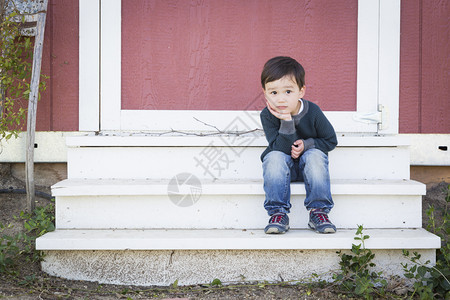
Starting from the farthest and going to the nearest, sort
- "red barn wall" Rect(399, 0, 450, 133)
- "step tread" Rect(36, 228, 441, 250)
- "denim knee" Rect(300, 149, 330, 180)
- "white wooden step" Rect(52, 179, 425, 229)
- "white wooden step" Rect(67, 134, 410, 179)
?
"red barn wall" Rect(399, 0, 450, 133) < "white wooden step" Rect(67, 134, 410, 179) < "white wooden step" Rect(52, 179, 425, 229) < "denim knee" Rect(300, 149, 330, 180) < "step tread" Rect(36, 228, 441, 250)

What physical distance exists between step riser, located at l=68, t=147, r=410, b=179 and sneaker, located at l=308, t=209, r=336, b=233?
0.38 meters

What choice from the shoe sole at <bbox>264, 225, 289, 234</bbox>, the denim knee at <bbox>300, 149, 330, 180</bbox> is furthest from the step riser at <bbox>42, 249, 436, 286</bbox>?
the denim knee at <bbox>300, 149, 330, 180</bbox>

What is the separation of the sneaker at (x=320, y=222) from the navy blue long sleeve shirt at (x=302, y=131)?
335 millimetres

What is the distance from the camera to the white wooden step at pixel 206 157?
2420 millimetres

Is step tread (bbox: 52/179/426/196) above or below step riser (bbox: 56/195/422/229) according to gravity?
above

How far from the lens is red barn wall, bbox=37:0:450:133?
2.74 meters

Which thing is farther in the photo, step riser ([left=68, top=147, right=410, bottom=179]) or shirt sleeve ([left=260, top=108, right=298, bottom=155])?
step riser ([left=68, top=147, right=410, bottom=179])

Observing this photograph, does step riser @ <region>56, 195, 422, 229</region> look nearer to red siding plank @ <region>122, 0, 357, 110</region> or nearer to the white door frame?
the white door frame

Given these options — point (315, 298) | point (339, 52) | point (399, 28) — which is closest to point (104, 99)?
point (339, 52)

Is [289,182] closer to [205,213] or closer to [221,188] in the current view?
[221,188]

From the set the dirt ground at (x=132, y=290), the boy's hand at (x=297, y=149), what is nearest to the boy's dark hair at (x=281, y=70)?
the boy's hand at (x=297, y=149)

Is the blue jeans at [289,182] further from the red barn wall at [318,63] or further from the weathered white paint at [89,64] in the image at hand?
the weathered white paint at [89,64]

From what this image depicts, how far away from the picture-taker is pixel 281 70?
7.32 ft

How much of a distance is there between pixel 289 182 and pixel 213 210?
1.34 ft
